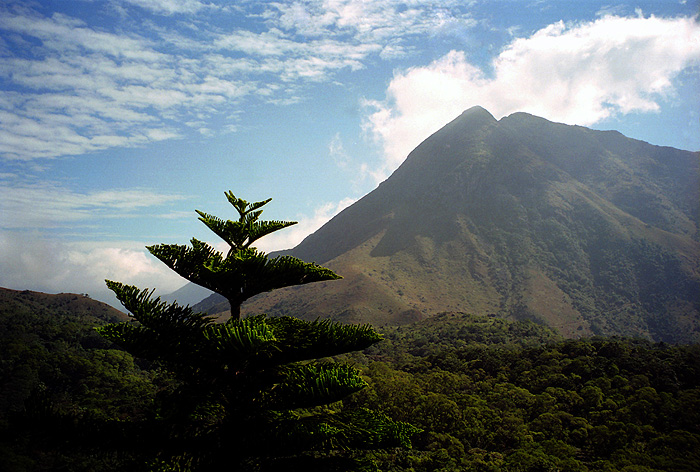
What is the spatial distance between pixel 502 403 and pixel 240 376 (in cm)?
3787

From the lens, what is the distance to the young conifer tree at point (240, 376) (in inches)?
193

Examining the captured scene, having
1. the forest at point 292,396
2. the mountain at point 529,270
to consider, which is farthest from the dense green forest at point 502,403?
the mountain at point 529,270

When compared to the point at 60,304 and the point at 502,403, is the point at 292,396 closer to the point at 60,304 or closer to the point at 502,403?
the point at 502,403

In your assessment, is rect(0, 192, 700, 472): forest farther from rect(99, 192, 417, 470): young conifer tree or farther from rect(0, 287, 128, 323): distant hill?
rect(0, 287, 128, 323): distant hill

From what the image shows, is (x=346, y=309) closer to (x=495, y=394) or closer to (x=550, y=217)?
(x=495, y=394)

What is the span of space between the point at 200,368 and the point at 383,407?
33.4 m

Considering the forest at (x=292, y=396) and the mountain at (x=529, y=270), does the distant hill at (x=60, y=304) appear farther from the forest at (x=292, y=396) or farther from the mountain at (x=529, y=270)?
the mountain at (x=529, y=270)

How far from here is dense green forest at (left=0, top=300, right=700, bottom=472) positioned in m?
27.0

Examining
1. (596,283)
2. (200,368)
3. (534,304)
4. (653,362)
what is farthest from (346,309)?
(200,368)

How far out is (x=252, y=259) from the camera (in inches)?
205

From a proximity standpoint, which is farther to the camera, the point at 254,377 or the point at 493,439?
the point at 493,439

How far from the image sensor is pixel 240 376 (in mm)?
5016

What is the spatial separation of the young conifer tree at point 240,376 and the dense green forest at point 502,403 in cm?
98

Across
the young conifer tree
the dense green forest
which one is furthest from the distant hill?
the young conifer tree
